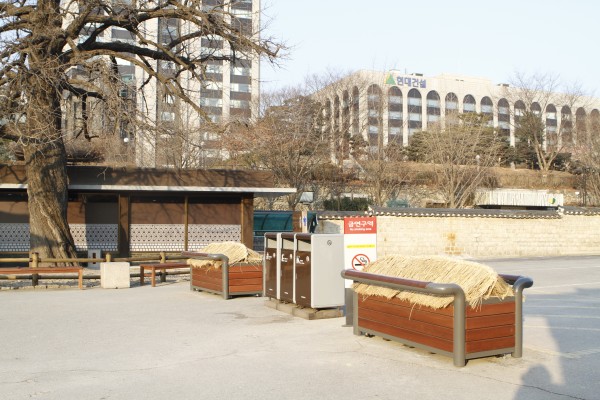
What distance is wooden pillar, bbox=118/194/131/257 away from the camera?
24.1 meters

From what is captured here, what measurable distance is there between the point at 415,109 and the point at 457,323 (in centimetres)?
8024

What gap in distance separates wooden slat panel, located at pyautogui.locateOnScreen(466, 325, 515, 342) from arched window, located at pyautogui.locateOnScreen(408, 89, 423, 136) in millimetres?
76191

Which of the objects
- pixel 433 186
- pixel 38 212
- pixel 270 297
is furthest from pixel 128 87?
pixel 433 186

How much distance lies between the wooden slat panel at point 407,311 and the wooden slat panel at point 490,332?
0.29 m

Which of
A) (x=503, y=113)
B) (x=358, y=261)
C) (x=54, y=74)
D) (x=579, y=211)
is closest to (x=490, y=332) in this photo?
(x=358, y=261)

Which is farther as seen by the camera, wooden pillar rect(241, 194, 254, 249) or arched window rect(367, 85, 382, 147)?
arched window rect(367, 85, 382, 147)

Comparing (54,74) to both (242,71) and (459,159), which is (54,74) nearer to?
(459,159)

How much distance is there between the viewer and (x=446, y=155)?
4803cm

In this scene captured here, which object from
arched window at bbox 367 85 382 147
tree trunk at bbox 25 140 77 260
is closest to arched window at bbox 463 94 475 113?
arched window at bbox 367 85 382 147

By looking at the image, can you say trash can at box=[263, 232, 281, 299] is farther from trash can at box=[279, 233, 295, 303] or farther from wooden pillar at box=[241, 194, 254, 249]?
wooden pillar at box=[241, 194, 254, 249]

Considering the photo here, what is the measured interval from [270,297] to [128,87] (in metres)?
9.53

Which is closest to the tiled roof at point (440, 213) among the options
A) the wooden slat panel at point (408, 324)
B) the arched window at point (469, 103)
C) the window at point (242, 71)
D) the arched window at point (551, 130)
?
the wooden slat panel at point (408, 324)

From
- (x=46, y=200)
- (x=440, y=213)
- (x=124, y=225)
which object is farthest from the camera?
(x=440, y=213)

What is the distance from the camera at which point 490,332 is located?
315 inches
